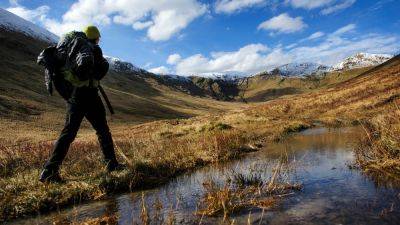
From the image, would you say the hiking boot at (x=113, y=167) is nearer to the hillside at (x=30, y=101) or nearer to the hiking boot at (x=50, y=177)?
the hiking boot at (x=50, y=177)

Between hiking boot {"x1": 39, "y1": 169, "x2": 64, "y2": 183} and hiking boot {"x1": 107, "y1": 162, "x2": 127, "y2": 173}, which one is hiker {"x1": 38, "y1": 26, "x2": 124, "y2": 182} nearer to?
hiking boot {"x1": 39, "y1": 169, "x2": 64, "y2": 183}

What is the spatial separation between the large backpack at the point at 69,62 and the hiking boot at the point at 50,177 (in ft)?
5.39

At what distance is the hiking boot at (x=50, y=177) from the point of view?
30.8 feet

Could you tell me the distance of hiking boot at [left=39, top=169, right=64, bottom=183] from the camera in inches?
370

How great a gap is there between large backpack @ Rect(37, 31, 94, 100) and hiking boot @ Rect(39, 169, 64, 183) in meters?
1.64

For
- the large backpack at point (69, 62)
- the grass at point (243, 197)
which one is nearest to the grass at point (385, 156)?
the grass at point (243, 197)

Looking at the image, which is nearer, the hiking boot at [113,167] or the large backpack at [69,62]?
the large backpack at [69,62]

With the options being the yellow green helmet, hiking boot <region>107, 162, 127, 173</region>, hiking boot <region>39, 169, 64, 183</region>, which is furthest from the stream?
the yellow green helmet

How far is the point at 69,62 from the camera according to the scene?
9.48 m

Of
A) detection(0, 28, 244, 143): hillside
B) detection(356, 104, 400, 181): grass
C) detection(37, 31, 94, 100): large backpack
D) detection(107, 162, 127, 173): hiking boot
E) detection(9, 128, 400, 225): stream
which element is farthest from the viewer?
detection(0, 28, 244, 143): hillside

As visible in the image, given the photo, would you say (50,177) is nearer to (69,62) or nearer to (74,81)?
(74,81)

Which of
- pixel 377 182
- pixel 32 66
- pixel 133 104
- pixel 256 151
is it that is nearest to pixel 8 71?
pixel 32 66

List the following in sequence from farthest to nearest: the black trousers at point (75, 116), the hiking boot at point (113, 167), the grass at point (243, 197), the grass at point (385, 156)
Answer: the hiking boot at point (113, 167) < the grass at point (385, 156) < the black trousers at point (75, 116) < the grass at point (243, 197)

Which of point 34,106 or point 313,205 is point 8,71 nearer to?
point 34,106
